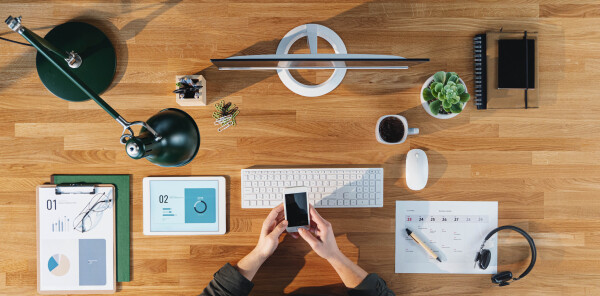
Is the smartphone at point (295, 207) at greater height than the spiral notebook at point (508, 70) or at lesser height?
lesser

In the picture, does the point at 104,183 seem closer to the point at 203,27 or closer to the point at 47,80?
the point at 47,80

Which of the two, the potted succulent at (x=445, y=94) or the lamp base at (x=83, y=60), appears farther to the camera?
the lamp base at (x=83, y=60)

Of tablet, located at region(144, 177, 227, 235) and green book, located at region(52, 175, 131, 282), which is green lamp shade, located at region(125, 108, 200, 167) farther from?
green book, located at region(52, 175, 131, 282)

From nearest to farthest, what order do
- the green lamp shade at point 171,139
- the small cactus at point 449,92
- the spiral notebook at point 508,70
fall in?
1. the green lamp shade at point 171,139
2. the small cactus at point 449,92
3. the spiral notebook at point 508,70

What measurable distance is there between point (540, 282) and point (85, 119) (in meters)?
2.02

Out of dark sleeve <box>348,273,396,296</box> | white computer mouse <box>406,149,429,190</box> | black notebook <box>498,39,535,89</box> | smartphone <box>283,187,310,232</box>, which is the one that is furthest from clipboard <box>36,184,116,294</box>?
black notebook <box>498,39,535,89</box>

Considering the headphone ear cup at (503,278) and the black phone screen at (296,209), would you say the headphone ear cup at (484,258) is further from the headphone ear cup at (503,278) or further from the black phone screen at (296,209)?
the black phone screen at (296,209)

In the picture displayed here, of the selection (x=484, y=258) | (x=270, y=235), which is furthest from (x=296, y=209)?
(x=484, y=258)

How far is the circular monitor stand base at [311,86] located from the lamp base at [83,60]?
0.70 meters

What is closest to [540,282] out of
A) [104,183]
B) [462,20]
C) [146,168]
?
[462,20]

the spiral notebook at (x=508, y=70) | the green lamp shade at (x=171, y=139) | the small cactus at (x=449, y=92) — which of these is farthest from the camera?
the spiral notebook at (x=508, y=70)

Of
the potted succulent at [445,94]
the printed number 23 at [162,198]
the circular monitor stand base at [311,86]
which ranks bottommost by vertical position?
the printed number 23 at [162,198]

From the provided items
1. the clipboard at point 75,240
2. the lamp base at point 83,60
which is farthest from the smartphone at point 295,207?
the lamp base at point 83,60

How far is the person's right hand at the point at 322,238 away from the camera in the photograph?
1.38 metres
